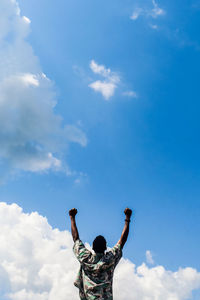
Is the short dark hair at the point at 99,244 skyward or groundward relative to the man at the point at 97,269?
skyward

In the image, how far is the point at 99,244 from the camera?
7438 mm

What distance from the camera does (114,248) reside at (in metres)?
7.63

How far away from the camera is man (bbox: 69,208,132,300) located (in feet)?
23.8

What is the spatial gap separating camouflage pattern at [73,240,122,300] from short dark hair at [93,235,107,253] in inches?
4.7

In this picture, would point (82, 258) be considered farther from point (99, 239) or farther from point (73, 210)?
point (73, 210)

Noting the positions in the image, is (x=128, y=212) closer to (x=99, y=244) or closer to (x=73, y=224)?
(x=99, y=244)

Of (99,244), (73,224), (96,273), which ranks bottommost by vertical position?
(96,273)

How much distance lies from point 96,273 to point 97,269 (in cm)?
13

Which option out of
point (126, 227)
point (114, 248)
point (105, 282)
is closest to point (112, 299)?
point (105, 282)

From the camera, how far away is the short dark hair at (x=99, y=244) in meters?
7.43

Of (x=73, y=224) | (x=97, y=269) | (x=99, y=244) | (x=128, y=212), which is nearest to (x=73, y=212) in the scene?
(x=73, y=224)

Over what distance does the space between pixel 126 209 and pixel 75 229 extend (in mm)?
Result: 1498

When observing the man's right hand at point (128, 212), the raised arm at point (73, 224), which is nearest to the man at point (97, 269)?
the raised arm at point (73, 224)

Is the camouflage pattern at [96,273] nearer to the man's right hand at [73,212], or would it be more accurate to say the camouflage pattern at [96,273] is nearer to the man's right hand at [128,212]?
the man's right hand at [128,212]
